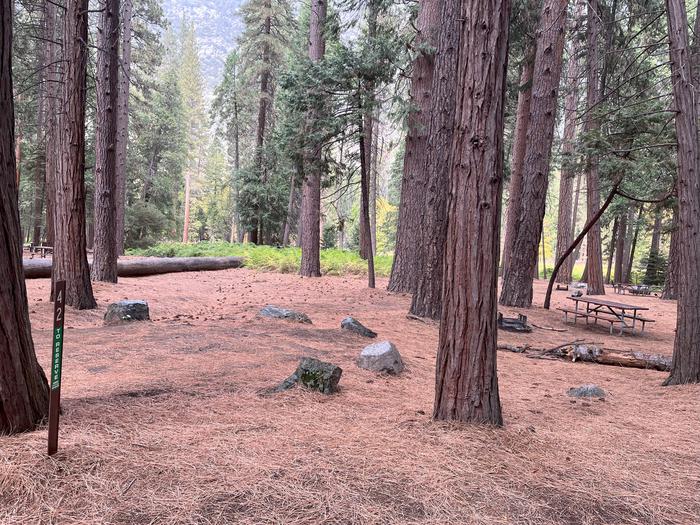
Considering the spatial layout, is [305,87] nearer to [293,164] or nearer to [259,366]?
[293,164]

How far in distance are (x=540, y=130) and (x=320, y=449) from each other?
988 centimetres

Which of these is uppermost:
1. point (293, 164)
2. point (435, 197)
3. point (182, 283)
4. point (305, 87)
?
point (305, 87)

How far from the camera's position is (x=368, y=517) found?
7.26 ft

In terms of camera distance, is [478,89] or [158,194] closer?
[478,89]

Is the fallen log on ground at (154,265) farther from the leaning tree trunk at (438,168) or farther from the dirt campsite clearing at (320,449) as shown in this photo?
the leaning tree trunk at (438,168)

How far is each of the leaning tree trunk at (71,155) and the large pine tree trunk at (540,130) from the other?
29.5 feet

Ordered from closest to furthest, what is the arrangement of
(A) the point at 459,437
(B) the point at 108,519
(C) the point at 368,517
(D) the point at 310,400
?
(B) the point at 108,519, (C) the point at 368,517, (A) the point at 459,437, (D) the point at 310,400

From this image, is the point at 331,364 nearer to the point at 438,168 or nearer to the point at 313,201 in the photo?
the point at 438,168

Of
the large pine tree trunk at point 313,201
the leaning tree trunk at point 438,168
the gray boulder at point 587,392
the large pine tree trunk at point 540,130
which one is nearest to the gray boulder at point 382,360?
the gray boulder at point 587,392

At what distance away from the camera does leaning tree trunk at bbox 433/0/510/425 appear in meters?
3.34

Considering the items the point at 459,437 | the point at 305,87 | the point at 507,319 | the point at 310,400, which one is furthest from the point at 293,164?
the point at 459,437

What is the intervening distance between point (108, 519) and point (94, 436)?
33.3 inches

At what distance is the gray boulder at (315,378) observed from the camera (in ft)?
13.5

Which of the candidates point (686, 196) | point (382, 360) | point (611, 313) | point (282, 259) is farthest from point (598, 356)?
point (282, 259)
